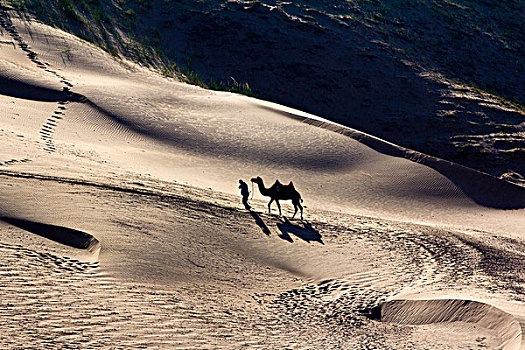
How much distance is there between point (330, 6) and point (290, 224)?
77.7 ft

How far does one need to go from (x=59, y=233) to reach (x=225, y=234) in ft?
8.54

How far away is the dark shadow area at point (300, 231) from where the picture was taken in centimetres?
1016

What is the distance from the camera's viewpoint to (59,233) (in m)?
7.74

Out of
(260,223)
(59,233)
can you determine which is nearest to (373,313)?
(260,223)

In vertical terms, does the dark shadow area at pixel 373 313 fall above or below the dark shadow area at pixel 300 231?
below

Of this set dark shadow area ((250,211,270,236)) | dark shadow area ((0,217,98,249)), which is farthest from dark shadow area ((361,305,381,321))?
dark shadow area ((0,217,98,249))

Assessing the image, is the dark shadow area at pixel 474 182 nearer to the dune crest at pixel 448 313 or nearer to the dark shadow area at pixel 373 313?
the dune crest at pixel 448 313

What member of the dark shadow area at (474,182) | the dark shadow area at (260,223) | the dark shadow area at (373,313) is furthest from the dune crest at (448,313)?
the dark shadow area at (474,182)

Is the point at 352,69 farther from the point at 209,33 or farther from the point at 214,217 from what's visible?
the point at 214,217

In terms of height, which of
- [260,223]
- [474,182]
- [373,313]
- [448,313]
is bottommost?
[373,313]

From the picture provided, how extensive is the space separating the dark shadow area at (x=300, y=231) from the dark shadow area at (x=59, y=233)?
3413mm

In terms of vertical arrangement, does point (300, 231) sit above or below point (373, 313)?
above

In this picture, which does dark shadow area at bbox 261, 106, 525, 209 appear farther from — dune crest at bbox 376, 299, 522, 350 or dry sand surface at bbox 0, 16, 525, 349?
dune crest at bbox 376, 299, 522, 350

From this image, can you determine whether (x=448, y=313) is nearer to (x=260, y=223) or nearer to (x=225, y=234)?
(x=225, y=234)
